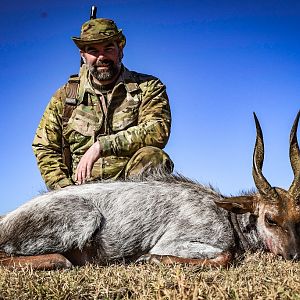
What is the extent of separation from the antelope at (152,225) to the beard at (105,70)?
2.32 m

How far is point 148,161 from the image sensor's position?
740 cm

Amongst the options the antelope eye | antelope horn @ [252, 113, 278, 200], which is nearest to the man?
antelope horn @ [252, 113, 278, 200]

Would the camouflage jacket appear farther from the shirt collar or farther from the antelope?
the antelope

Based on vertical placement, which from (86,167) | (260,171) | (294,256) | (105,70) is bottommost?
(294,256)

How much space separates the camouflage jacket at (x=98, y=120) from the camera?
8141 millimetres

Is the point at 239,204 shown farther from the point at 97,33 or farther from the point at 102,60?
the point at 97,33

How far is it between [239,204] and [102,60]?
10.8 feet

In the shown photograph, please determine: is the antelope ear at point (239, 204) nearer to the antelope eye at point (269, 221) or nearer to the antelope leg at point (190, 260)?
the antelope eye at point (269, 221)

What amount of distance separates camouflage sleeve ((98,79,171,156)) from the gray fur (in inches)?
47.2

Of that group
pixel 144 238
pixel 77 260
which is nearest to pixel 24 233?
pixel 77 260

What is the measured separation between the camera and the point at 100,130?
27.4ft

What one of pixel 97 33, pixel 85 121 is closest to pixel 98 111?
pixel 85 121

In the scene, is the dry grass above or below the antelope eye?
above

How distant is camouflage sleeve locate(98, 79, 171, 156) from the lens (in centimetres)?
774
